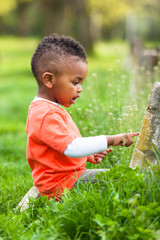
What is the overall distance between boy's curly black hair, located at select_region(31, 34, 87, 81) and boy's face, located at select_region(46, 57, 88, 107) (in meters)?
0.05

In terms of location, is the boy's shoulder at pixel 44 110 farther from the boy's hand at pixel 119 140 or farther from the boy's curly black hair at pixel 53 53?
the boy's hand at pixel 119 140

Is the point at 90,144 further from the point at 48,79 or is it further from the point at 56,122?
the point at 48,79

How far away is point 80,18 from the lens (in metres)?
24.0

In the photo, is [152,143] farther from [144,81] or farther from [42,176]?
[144,81]

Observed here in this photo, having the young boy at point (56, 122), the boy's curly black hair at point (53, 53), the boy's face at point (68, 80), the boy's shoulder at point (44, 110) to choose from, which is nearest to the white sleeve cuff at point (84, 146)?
the young boy at point (56, 122)

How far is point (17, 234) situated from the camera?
2.49 m

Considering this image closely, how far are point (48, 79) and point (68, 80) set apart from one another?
16 centimetres

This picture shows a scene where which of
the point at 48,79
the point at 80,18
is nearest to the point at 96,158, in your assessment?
the point at 48,79

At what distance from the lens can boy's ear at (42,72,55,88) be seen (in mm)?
2891

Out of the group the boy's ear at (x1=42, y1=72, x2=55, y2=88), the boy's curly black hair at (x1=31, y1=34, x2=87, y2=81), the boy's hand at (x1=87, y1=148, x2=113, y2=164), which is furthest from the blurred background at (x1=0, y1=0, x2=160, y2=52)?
the boy's ear at (x1=42, y1=72, x2=55, y2=88)

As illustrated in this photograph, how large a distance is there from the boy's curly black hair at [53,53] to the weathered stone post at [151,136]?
67 centimetres

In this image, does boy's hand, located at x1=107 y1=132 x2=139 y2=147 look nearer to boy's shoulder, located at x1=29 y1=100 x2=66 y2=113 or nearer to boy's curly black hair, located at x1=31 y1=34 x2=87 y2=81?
boy's shoulder, located at x1=29 y1=100 x2=66 y2=113

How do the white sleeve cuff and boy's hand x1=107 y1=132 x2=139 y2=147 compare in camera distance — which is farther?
boy's hand x1=107 y1=132 x2=139 y2=147

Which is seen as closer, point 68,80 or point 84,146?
point 84,146
